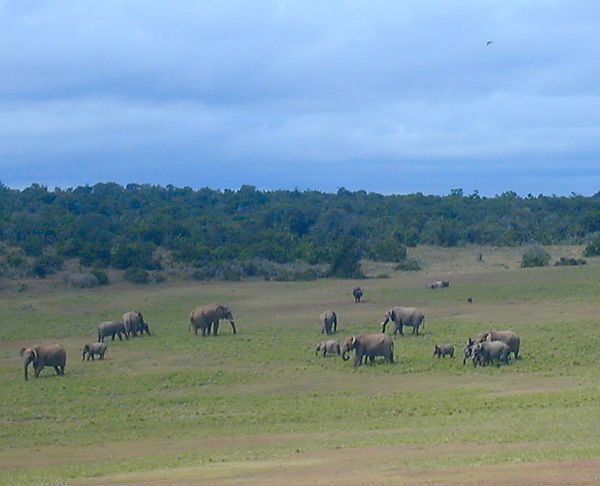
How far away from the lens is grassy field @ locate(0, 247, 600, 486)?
69.2ft

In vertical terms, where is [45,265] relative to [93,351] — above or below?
above

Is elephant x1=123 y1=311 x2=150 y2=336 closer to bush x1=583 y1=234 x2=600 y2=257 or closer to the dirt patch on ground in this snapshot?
the dirt patch on ground

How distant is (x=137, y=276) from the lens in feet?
242

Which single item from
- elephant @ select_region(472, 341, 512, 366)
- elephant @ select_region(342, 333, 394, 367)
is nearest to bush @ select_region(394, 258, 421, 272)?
elephant @ select_region(342, 333, 394, 367)

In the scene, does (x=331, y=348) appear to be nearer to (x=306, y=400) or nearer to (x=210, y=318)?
(x=306, y=400)

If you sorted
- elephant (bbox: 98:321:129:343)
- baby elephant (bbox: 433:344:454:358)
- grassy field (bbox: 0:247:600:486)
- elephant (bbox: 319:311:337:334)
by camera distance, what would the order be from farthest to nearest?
elephant (bbox: 98:321:129:343)
elephant (bbox: 319:311:337:334)
baby elephant (bbox: 433:344:454:358)
grassy field (bbox: 0:247:600:486)

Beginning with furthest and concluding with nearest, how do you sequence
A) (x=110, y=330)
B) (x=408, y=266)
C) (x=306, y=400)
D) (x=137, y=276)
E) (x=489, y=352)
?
1. (x=408, y=266)
2. (x=137, y=276)
3. (x=110, y=330)
4. (x=489, y=352)
5. (x=306, y=400)

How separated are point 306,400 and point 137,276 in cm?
4225

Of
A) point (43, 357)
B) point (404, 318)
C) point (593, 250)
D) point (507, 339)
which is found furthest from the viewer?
point (593, 250)

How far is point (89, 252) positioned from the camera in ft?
258

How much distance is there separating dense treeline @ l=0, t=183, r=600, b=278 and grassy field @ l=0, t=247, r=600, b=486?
70.1ft

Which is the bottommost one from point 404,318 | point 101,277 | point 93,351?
point 93,351

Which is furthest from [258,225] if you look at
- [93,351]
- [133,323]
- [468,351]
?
[468,351]

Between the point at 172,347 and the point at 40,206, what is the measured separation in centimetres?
8738
